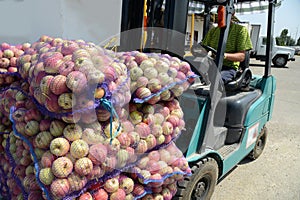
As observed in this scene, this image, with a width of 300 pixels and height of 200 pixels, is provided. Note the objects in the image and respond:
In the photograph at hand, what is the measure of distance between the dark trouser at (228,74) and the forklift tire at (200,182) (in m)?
1.21

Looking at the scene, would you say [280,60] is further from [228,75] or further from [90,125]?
[90,125]

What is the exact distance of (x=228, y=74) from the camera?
379 cm

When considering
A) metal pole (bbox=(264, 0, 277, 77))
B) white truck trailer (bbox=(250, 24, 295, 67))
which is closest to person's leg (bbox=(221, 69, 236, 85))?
metal pole (bbox=(264, 0, 277, 77))

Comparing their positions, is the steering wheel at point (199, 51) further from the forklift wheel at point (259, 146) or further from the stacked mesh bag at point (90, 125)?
the forklift wheel at point (259, 146)

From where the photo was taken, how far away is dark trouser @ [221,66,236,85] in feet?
12.3

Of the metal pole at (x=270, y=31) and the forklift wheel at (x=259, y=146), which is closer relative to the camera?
the metal pole at (x=270, y=31)

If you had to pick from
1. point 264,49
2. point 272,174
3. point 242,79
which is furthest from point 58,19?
point 264,49

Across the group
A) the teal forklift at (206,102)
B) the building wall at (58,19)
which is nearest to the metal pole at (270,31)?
the teal forklift at (206,102)

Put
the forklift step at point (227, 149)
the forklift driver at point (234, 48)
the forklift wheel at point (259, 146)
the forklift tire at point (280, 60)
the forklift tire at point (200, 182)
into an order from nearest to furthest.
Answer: the forklift tire at point (200, 182)
the forklift step at point (227, 149)
the forklift driver at point (234, 48)
the forklift wheel at point (259, 146)
the forklift tire at point (280, 60)

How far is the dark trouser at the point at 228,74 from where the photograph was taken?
3740 mm

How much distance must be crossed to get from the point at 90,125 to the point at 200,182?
1464 millimetres

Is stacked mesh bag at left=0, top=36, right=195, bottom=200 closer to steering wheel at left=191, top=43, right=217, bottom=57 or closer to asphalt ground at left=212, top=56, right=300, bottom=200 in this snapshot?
steering wheel at left=191, top=43, right=217, bottom=57

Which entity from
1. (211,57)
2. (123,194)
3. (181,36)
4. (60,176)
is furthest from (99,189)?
(211,57)

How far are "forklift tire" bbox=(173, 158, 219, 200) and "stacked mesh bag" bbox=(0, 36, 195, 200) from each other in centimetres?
22
